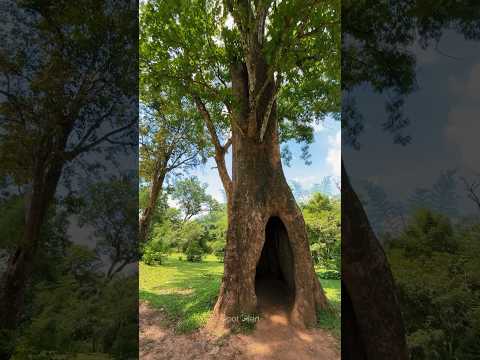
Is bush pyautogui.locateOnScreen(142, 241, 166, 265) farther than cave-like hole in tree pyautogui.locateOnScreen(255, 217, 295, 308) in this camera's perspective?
Yes

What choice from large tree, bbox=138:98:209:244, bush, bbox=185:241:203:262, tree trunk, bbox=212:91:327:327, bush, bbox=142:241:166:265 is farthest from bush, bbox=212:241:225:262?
tree trunk, bbox=212:91:327:327

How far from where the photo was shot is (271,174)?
7.13 metres

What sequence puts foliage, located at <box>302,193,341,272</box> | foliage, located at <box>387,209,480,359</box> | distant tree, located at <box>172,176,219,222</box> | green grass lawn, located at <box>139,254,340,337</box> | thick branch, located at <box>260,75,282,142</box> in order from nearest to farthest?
foliage, located at <box>387,209,480,359</box> < green grass lawn, located at <box>139,254,340,337</box> < thick branch, located at <box>260,75,282,142</box> < foliage, located at <box>302,193,341,272</box> < distant tree, located at <box>172,176,219,222</box>

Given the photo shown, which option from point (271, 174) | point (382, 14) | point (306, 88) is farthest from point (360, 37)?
point (306, 88)

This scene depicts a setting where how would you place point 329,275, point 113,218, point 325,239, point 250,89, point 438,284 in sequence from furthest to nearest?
1. point 325,239
2. point 329,275
3. point 250,89
4. point 113,218
5. point 438,284

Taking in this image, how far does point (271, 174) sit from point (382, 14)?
546 centimetres

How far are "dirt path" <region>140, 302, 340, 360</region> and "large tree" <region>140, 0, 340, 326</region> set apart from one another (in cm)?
36

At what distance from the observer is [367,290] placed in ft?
5.42

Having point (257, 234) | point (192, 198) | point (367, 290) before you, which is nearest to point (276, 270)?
point (257, 234)

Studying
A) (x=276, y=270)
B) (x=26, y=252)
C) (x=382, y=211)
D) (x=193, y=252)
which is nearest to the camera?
(x=382, y=211)

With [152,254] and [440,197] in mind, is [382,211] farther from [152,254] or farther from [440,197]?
[152,254]

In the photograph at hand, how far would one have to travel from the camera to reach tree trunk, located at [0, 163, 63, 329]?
192 centimetres

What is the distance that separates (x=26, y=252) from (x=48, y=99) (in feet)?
3.03

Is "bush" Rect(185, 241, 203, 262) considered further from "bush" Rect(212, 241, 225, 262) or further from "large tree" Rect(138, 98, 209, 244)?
"large tree" Rect(138, 98, 209, 244)
